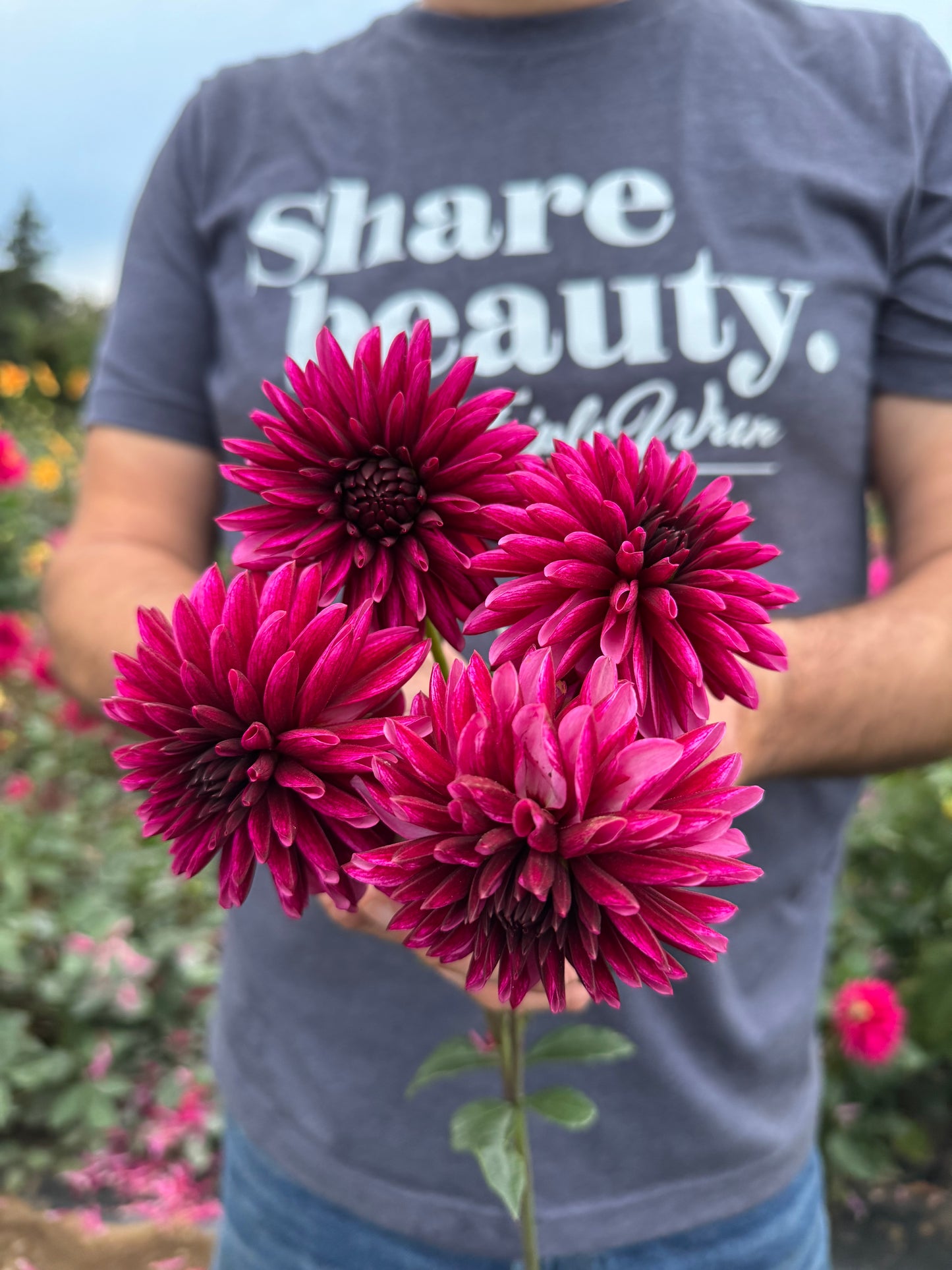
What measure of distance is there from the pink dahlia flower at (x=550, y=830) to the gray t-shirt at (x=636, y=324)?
629 millimetres

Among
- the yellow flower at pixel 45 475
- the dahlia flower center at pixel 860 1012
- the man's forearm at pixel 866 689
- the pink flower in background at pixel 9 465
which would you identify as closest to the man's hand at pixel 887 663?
the man's forearm at pixel 866 689

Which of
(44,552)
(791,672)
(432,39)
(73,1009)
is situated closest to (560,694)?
(791,672)

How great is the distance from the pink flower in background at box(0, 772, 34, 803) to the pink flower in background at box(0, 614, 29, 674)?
0.93ft

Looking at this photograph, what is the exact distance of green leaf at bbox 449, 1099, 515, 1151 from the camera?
1.78 feet

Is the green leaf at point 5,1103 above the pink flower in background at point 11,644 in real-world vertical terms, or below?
below

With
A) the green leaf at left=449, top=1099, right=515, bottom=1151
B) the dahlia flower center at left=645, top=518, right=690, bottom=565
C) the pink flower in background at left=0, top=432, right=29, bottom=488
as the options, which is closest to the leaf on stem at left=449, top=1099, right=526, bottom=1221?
the green leaf at left=449, top=1099, right=515, bottom=1151

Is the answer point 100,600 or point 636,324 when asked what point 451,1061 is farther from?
point 636,324

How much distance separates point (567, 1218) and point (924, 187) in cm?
106

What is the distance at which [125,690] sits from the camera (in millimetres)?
380

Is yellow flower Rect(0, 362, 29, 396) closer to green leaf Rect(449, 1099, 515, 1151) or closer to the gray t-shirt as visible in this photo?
the gray t-shirt

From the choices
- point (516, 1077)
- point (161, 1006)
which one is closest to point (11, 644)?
point (161, 1006)

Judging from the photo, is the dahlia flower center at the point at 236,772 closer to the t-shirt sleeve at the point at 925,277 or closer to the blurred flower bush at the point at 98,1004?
the t-shirt sleeve at the point at 925,277

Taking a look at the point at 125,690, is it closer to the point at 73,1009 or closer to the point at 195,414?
the point at 195,414

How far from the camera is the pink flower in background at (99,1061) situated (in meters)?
1.89
